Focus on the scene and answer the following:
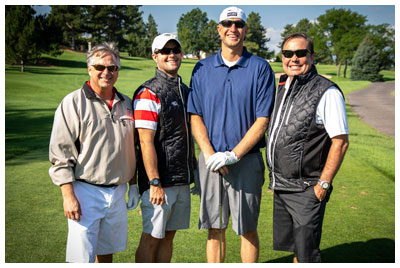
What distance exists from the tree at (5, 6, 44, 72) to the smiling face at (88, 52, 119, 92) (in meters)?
26.4

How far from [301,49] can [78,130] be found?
1850 millimetres

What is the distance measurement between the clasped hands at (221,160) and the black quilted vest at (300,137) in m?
0.34

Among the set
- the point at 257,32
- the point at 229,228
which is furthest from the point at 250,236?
the point at 257,32

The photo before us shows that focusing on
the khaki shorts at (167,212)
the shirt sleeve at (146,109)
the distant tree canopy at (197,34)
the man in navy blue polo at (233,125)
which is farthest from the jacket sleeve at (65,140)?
Result: the distant tree canopy at (197,34)

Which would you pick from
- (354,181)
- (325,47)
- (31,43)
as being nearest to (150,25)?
(325,47)

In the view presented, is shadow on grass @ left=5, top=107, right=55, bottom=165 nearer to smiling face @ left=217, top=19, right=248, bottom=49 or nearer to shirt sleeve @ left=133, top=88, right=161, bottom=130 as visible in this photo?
shirt sleeve @ left=133, top=88, right=161, bottom=130

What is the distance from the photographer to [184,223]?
3.25 meters

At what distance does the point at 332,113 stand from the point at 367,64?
141 ft

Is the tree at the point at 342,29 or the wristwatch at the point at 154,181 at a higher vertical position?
the tree at the point at 342,29

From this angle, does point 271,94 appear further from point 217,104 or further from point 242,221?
point 242,221

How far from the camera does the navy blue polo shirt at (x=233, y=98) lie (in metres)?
2.97

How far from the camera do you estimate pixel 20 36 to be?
2602 cm

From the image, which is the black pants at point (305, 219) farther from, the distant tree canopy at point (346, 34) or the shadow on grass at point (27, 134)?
the distant tree canopy at point (346, 34)

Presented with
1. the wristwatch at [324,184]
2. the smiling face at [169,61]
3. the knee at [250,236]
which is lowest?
the knee at [250,236]
